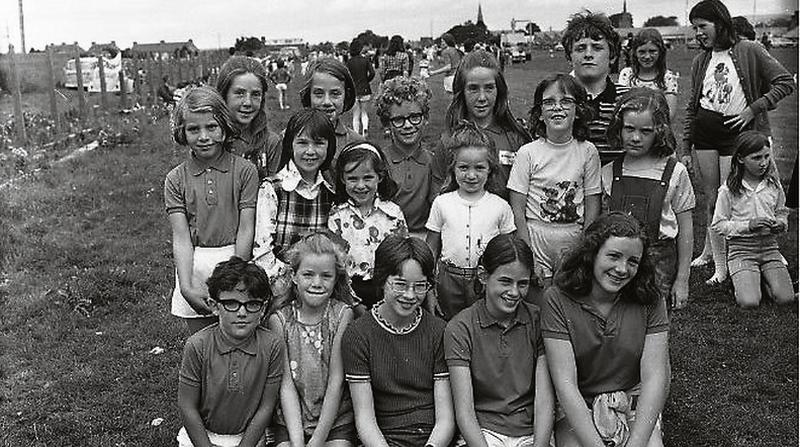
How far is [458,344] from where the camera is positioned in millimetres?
3779

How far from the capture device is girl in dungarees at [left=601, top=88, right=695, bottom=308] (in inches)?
166

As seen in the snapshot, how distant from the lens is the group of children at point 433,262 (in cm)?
375

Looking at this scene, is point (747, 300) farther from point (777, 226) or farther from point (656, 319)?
point (656, 319)

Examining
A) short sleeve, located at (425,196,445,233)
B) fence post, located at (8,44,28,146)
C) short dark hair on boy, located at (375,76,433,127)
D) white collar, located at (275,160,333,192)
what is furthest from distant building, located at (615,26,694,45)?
fence post, located at (8,44,28,146)

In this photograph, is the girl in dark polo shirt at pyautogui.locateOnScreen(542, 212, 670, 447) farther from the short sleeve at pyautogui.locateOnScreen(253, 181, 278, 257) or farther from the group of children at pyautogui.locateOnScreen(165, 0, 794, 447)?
the short sleeve at pyautogui.locateOnScreen(253, 181, 278, 257)

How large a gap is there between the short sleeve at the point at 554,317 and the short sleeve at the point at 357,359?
0.79 meters

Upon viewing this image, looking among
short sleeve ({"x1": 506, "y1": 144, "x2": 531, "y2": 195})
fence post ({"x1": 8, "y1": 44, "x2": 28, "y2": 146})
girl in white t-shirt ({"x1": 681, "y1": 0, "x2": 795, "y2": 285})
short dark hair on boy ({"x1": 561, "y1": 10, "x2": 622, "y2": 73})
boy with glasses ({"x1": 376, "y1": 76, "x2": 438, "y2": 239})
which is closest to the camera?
short sleeve ({"x1": 506, "y1": 144, "x2": 531, "y2": 195})

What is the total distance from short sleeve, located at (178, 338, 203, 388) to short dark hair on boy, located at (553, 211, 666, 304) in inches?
63.3

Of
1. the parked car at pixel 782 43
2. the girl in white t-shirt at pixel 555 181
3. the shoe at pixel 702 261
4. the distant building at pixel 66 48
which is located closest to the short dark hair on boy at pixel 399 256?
the girl in white t-shirt at pixel 555 181

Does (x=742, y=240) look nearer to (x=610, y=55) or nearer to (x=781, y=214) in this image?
(x=781, y=214)

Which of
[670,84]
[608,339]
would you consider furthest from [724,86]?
[608,339]

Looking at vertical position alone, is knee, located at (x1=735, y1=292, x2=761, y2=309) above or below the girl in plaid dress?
below

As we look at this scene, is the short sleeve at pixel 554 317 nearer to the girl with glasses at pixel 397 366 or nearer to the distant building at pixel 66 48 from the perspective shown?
the girl with glasses at pixel 397 366

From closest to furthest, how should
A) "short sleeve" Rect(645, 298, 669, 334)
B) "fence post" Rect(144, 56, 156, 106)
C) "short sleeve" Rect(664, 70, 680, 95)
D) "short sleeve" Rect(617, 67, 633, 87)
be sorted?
"short sleeve" Rect(645, 298, 669, 334), "short sleeve" Rect(664, 70, 680, 95), "short sleeve" Rect(617, 67, 633, 87), "fence post" Rect(144, 56, 156, 106)
